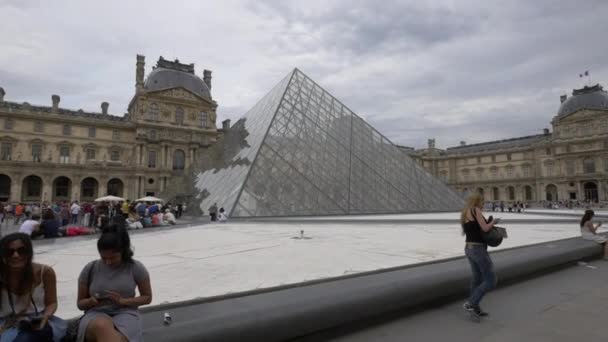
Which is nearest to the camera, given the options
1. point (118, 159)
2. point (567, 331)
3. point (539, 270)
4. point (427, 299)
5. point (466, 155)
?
point (567, 331)

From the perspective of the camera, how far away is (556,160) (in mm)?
50406

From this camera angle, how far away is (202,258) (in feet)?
16.0

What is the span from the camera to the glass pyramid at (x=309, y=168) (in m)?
14.5

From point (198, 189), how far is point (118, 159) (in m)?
30.0

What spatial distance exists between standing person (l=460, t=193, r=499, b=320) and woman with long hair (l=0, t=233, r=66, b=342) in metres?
2.77

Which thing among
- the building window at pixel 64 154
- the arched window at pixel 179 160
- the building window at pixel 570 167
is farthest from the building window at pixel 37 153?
the building window at pixel 570 167

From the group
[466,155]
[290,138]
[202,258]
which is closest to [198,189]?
[290,138]

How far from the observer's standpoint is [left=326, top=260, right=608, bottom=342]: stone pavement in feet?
7.61

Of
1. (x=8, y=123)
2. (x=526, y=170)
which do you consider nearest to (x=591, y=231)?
(x=8, y=123)

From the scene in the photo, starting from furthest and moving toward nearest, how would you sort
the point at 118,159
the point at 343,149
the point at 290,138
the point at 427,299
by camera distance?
the point at 118,159 → the point at 343,149 → the point at 290,138 → the point at 427,299

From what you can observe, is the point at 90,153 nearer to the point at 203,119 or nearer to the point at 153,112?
the point at 153,112

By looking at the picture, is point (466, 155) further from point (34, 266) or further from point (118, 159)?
point (34, 266)

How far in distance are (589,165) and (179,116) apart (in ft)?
188

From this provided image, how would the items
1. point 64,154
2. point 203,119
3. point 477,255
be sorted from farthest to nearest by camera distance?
point 203,119, point 64,154, point 477,255
